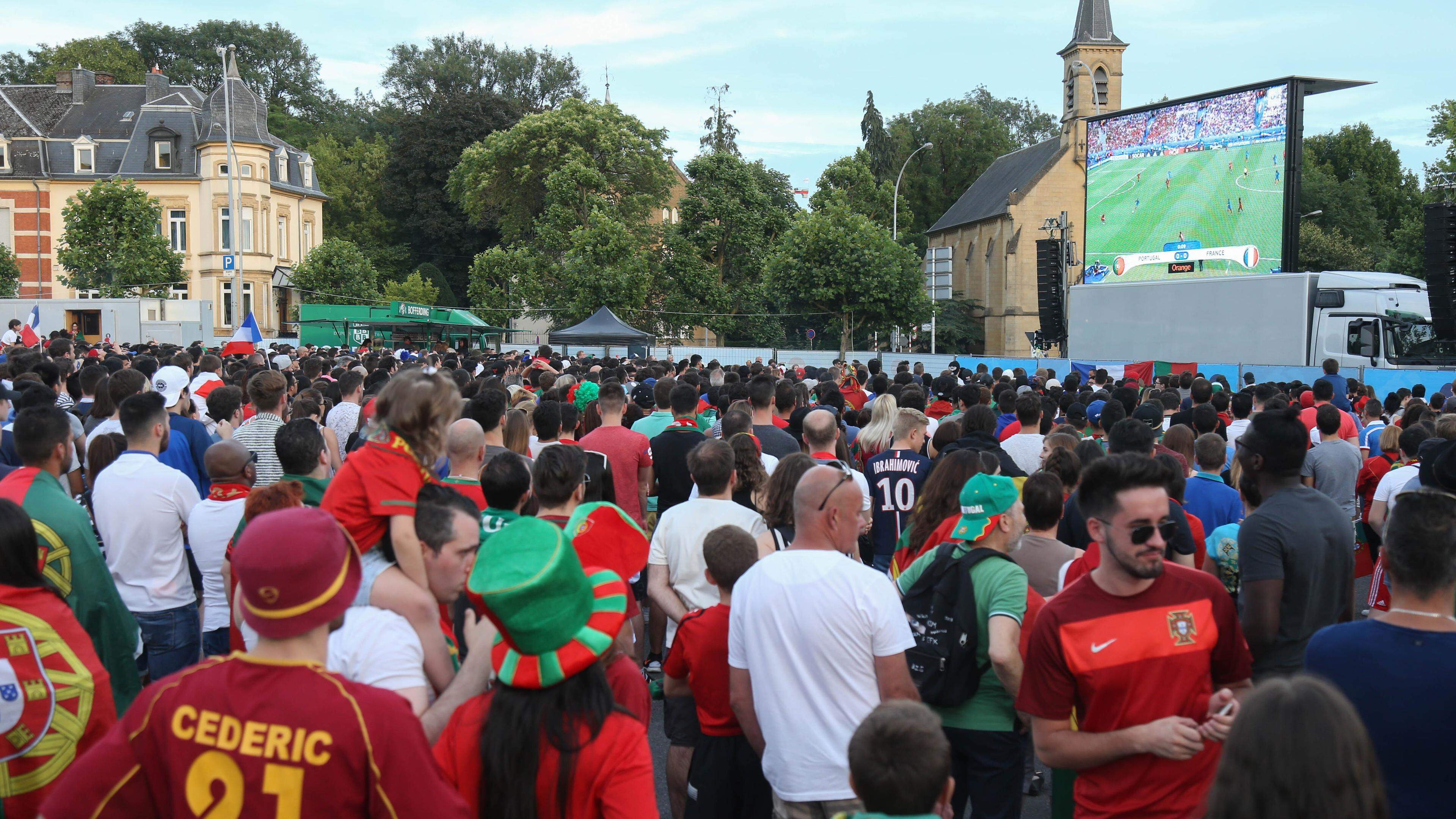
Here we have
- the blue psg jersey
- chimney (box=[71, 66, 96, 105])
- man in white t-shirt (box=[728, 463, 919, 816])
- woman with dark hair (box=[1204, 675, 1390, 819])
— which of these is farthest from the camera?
chimney (box=[71, 66, 96, 105])

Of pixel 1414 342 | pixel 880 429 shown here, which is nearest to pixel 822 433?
pixel 880 429

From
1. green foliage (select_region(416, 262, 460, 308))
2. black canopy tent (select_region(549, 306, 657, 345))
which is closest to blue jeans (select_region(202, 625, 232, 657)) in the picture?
black canopy tent (select_region(549, 306, 657, 345))

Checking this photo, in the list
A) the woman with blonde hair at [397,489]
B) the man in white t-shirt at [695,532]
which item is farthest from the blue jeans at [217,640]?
the woman with blonde hair at [397,489]

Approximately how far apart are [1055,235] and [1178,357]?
29498mm

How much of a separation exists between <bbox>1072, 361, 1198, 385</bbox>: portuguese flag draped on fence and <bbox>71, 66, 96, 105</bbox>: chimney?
54559 millimetres

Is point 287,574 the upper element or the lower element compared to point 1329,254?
lower

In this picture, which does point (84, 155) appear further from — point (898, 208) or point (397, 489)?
point (397, 489)

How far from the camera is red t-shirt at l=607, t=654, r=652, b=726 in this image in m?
2.67

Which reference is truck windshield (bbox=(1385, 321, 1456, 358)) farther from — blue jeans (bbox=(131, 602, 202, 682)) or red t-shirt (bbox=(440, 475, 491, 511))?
blue jeans (bbox=(131, 602, 202, 682))

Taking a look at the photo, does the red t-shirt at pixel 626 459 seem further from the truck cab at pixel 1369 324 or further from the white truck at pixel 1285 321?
the truck cab at pixel 1369 324

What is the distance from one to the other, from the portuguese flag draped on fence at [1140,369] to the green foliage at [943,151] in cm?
4754

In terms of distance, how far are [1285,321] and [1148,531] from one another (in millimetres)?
21814

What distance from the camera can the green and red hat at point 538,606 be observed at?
229 centimetres

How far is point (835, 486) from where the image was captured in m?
3.48
